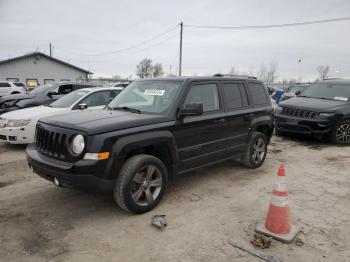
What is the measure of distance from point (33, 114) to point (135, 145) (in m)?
4.82

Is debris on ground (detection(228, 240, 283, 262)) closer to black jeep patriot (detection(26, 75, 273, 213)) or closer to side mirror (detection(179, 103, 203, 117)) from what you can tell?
black jeep patriot (detection(26, 75, 273, 213))

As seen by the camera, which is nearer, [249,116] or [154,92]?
[154,92]

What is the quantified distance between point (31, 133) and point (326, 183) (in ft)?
21.3

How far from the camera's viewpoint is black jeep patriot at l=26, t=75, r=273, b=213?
3.73 meters

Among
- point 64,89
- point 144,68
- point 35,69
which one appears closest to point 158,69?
point 144,68

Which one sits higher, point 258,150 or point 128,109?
point 128,109

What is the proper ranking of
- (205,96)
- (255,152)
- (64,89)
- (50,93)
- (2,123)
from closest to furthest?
1. (205,96)
2. (255,152)
3. (2,123)
4. (50,93)
5. (64,89)

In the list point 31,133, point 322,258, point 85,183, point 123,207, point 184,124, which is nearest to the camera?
point 322,258

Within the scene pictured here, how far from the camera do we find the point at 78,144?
148 inches

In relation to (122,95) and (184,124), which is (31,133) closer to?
(122,95)

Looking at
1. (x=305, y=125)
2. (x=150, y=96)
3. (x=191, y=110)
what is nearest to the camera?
(x=191, y=110)

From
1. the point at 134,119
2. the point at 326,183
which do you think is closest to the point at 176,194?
the point at 134,119

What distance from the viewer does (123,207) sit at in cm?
396

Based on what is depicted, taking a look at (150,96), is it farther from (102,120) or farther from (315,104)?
(315,104)
